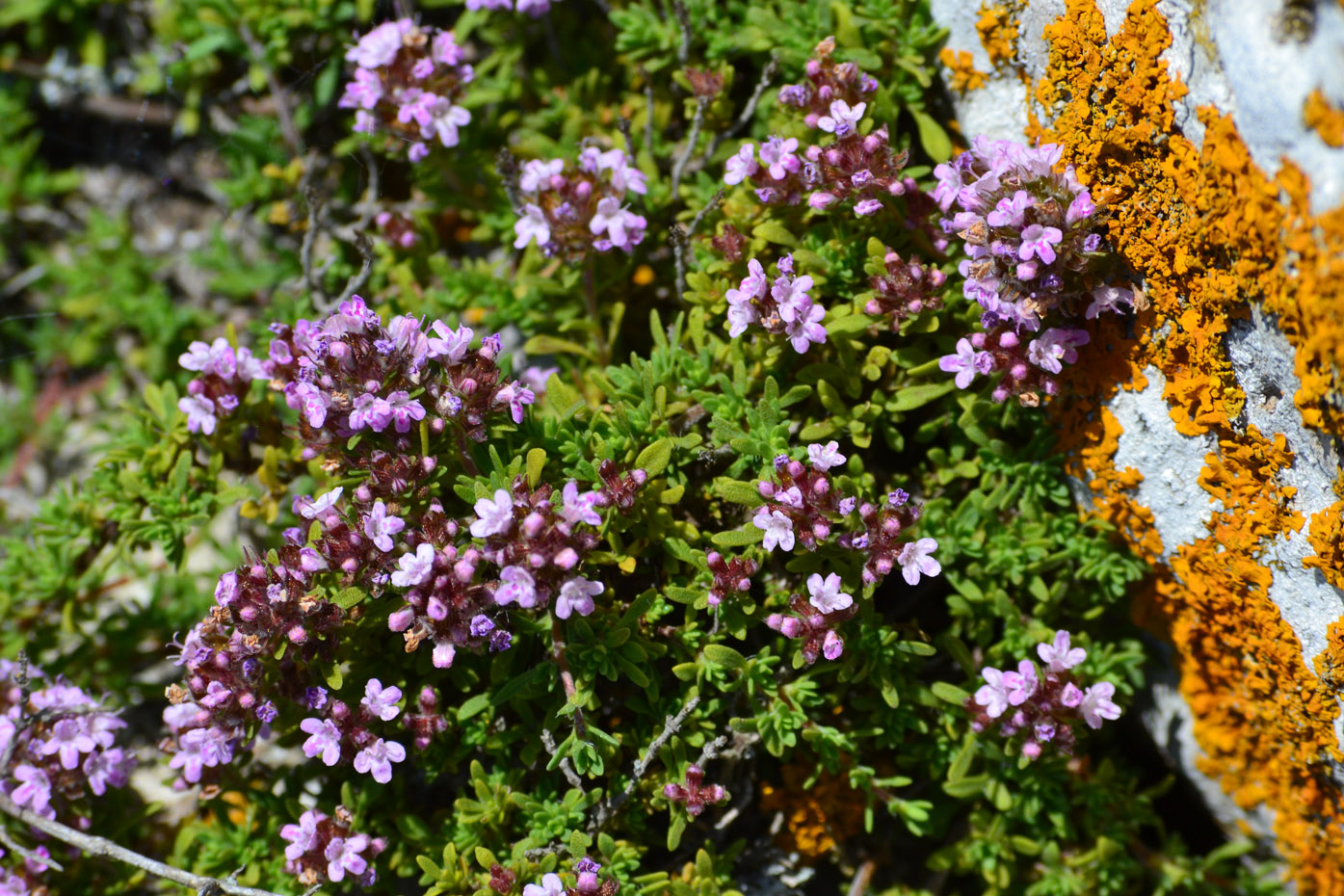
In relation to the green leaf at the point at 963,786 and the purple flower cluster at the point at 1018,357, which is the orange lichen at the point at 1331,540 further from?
the green leaf at the point at 963,786

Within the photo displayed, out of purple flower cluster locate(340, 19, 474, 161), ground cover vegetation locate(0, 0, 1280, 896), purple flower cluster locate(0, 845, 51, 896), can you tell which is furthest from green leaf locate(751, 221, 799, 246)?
purple flower cluster locate(0, 845, 51, 896)

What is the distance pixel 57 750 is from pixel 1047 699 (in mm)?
3460

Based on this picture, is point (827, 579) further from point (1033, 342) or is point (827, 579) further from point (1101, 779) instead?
point (1101, 779)

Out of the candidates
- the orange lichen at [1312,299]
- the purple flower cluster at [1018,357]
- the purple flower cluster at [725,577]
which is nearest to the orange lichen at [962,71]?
the purple flower cluster at [1018,357]

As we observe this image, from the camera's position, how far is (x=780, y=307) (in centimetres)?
321

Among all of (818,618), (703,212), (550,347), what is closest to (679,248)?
(703,212)

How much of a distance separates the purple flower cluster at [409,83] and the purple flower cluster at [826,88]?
1.31 metres

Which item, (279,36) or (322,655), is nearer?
(322,655)

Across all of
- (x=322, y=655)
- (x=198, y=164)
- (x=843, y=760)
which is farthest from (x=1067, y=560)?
(x=198, y=164)

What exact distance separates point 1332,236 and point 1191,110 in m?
Answer: 0.65

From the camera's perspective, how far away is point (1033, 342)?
3.22 m

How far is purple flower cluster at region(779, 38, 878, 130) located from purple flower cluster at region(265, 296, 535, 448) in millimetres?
1360

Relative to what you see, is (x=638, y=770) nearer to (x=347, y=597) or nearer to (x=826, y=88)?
(x=347, y=597)

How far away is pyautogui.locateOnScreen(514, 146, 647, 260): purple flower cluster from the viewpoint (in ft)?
11.8
